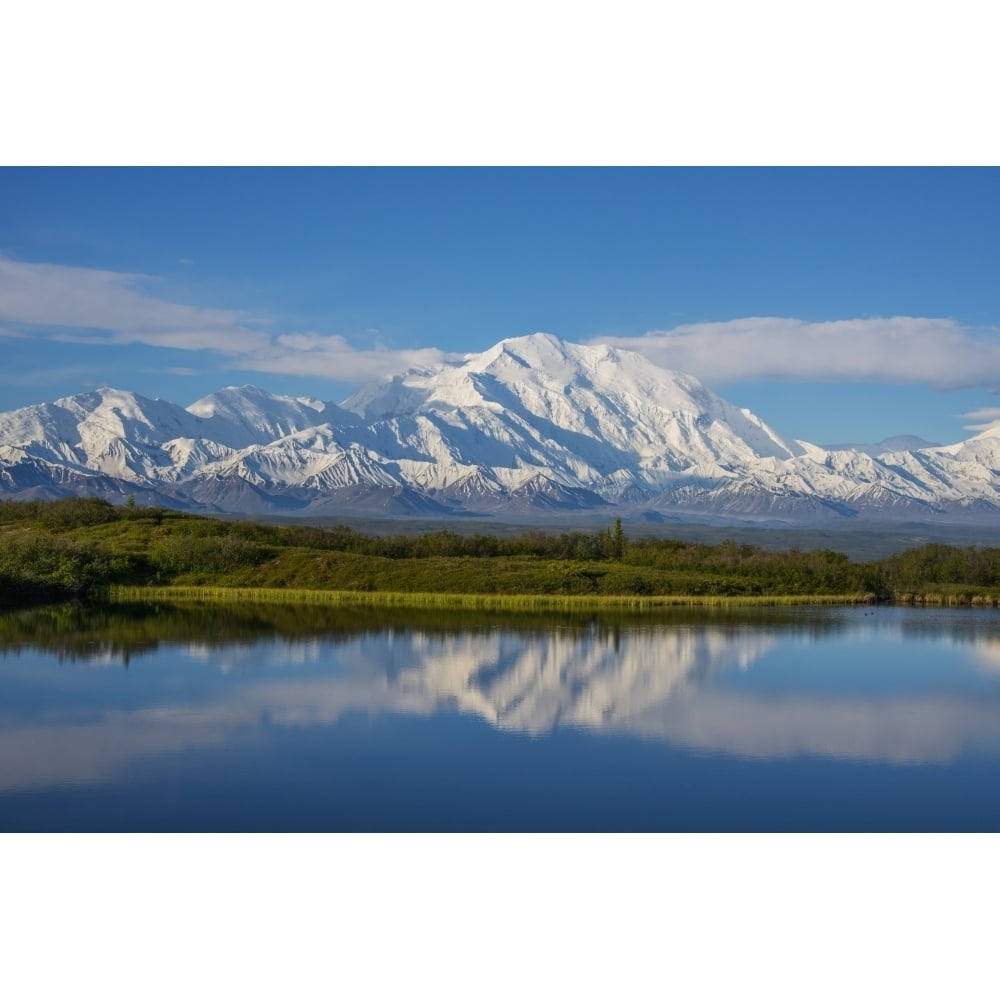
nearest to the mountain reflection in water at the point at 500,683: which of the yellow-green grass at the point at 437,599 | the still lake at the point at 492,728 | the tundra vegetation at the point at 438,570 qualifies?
the still lake at the point at 492,728

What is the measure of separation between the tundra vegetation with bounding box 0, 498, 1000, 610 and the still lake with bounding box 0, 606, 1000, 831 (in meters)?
13.0

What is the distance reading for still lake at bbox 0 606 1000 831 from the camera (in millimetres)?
19609

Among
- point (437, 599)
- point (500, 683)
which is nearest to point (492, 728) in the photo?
point (500, 683)

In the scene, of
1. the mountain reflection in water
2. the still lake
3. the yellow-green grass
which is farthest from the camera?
the yellow-green grass

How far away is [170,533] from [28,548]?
15.1m

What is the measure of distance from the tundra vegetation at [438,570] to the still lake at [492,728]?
Answer: 42.7 ft

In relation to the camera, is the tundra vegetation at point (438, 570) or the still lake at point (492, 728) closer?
the still lake at point (492, 728)

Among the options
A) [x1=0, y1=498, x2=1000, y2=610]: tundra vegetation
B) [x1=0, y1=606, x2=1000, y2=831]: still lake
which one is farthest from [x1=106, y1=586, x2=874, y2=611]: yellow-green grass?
[x1=0, y1=606, x2=1000, y2=831]: still lake

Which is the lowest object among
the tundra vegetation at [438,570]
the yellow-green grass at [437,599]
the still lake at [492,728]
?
the still lake at [492,728]

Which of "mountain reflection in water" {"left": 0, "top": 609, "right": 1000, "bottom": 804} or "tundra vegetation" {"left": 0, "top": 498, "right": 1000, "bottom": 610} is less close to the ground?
"tundra vegetation" {"left": 0, "top": 498, "right": 1000, "bottom": 610}

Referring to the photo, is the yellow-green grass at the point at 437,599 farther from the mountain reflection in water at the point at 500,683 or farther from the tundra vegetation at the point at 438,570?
the mountain reflection in water at the point at 500,683

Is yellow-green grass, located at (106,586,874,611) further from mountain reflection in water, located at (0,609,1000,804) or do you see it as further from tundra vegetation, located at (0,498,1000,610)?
mountain reflection in water, located at (0,609,1000,804)

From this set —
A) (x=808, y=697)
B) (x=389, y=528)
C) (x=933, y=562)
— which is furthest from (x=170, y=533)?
(x=389, y=528)

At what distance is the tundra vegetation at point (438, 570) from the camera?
58.0 m
